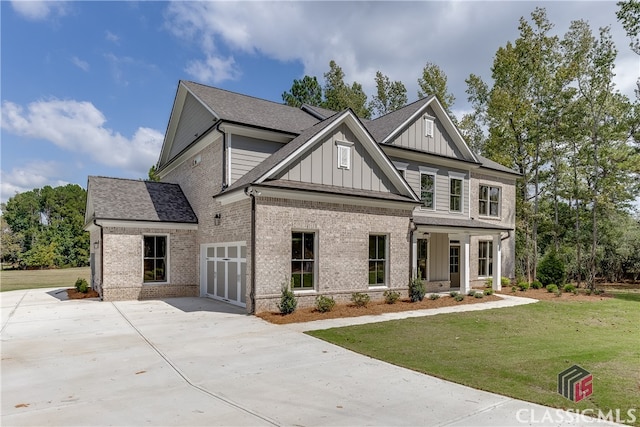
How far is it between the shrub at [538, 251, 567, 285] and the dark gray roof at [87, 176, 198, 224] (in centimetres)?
1870

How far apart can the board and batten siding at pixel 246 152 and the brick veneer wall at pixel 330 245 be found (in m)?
3.15

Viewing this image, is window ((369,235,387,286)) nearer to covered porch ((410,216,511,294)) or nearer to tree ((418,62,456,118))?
covered porch ((410,216,511,294))

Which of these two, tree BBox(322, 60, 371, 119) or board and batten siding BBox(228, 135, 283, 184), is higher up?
tree BBox(322, 60, 371, 119)

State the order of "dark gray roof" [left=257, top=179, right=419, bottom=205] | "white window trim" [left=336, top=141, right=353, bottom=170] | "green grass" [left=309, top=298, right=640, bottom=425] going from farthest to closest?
"white window trim" [left=336, top=141, right=353, bottom=170], "dark gray roof" [left=257, top=179, right=419, bottom=205], "green grass" [left=309, top=298, right=640, bottom=425]

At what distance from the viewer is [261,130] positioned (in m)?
15.2

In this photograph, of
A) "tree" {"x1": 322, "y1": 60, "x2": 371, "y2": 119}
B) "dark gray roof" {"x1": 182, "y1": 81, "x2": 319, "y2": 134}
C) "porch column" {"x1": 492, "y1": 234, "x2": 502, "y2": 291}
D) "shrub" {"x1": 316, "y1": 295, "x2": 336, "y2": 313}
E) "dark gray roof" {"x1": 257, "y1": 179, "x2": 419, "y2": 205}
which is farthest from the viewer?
"tree" {"x1": 322, "y1": 60, "x2": 371, "y2": 119}

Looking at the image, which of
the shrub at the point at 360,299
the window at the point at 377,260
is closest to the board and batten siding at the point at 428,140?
the window at the point at 377,260

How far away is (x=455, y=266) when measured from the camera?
20469 mm

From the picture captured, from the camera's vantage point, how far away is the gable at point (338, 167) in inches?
534

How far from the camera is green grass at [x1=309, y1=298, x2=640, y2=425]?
19.3 feet

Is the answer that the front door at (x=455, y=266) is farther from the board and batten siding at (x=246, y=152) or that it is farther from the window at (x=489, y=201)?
the board and batten siding at (x=246, y=152)

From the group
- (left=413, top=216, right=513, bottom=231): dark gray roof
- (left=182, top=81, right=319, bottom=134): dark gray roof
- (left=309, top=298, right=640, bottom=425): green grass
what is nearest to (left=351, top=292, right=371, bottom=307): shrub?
Result: (left=309, top=298, right=640, bottom=425): green grass

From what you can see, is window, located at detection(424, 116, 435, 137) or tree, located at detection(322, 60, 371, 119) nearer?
window, located at detection(424, 116, 435, 137)

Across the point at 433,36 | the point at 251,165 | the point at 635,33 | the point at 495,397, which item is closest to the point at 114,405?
the point at 495,397
